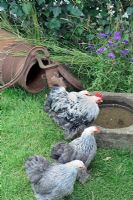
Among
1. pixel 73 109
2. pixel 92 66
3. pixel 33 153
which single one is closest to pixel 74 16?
pixel 92 66

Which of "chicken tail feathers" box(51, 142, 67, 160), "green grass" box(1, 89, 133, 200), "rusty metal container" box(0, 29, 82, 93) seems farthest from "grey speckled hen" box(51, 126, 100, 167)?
"rusty metal container" box(0, 29, 82, 93)

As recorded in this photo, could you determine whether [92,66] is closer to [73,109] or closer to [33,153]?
[73,109]

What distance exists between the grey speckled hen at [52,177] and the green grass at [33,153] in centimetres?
22

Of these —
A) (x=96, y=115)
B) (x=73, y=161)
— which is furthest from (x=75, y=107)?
(x=73, y=161)

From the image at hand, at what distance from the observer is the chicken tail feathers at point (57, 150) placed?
4.20m

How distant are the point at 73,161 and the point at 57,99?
3.35ft

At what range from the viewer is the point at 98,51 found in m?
5.18

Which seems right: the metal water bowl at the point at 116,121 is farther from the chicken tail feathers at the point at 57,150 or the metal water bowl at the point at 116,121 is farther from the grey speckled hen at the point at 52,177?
the grey speckled hen at the point at 52,177

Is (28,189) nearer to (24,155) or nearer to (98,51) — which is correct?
(24,155)

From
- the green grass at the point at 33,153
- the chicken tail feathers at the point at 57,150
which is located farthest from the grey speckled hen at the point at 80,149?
the green grass at the point at 33,153

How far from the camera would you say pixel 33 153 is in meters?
4.48

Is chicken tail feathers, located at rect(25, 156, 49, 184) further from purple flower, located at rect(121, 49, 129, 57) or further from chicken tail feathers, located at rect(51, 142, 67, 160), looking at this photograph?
purple flower, located at rect(121, 49, 129, 57)

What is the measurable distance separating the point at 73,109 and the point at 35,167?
90 centimetres

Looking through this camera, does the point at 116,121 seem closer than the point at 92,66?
Yes
